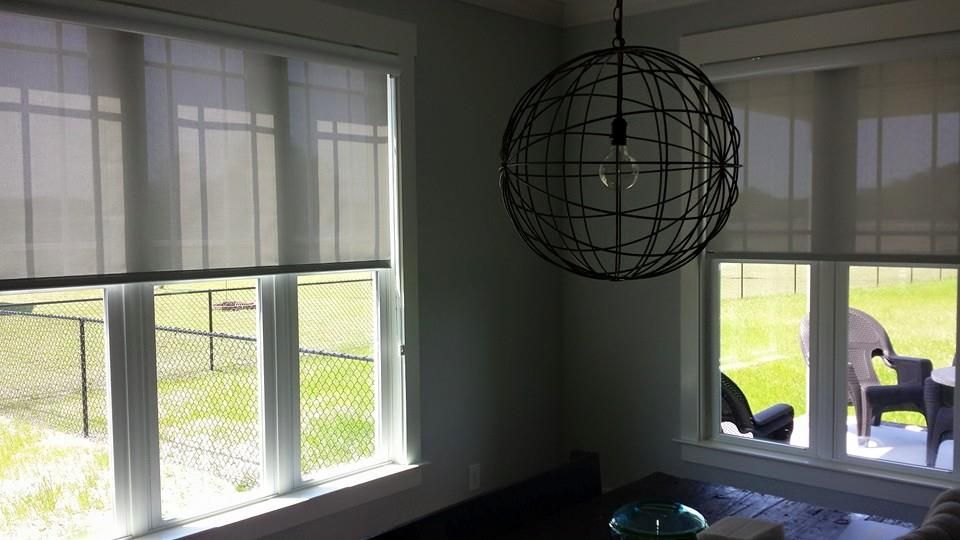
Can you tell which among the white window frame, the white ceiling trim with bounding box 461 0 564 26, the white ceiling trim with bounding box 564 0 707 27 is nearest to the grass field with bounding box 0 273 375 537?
the white ceiling trim with bounding box 461 0 564 26

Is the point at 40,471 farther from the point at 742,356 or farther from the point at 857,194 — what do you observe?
the point at 857,194

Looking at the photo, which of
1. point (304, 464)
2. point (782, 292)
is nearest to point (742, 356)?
point (782, 292)

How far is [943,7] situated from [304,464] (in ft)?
9.09

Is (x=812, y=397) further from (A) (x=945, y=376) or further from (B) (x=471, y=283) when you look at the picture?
(B) (x=471, y=283)

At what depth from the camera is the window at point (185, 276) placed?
233 centimetres

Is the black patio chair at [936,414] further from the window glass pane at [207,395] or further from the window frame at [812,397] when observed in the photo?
the window glass pane at [207,395]

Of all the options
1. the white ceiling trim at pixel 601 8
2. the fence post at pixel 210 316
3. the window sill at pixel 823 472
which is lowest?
the window sill at pixel 823 472

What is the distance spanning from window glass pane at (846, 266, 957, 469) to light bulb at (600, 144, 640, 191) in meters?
2.09

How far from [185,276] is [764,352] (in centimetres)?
234

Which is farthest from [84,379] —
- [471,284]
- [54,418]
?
[471,284]

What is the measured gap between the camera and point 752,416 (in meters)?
3.66

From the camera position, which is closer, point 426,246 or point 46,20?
point 46,20

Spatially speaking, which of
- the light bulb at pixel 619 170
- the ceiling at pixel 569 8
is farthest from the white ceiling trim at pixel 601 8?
the light bulb at pixel 619 170

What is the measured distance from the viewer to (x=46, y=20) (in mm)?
2285
